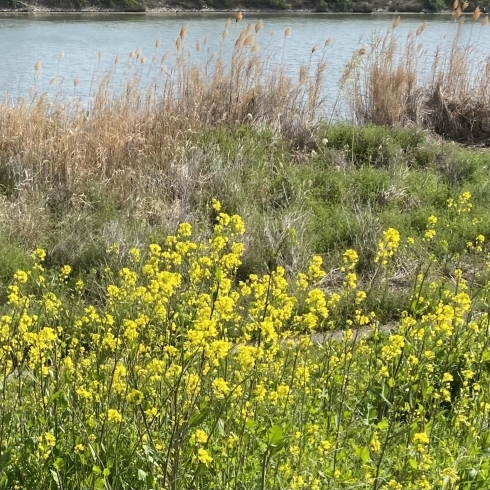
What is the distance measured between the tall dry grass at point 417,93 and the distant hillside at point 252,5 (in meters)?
24.1

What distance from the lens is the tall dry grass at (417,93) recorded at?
827cm

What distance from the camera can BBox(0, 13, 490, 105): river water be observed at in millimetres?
10703

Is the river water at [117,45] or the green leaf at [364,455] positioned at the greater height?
the green leaf at [364,455]

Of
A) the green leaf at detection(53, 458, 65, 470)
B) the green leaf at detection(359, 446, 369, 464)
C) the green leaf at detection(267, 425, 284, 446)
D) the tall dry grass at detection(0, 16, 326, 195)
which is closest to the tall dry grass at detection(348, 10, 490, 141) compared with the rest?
the tall dry grass at detection(0, 16, 326, 195)

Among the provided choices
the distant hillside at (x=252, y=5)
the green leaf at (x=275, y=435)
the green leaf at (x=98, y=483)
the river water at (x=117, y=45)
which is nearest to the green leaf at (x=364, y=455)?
the green leaf at (x=275, y=435)

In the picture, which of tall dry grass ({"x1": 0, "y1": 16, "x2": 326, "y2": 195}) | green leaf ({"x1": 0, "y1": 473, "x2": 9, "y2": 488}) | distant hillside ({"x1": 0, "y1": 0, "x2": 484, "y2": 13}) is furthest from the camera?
distant hillside ({"x1": 0, "y1": 0, "x2": 484, "y2": 13})

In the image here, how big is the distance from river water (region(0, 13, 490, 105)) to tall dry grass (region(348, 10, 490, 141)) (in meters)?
1.12

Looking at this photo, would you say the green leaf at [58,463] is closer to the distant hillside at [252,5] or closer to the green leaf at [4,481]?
the green leaf at [4,481]

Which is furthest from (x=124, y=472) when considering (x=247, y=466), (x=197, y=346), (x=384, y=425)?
(x=384, y=425)

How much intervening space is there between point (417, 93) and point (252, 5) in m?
26.3

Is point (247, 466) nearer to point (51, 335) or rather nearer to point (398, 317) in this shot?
point (51, 335)

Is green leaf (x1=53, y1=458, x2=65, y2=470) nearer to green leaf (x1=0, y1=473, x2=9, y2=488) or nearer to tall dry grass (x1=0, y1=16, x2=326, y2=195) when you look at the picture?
green leaf (x1=0, y1=473, x2=9, y2=488)

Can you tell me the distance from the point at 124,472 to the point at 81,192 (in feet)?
12.5

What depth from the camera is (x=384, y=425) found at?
253 centimetres
